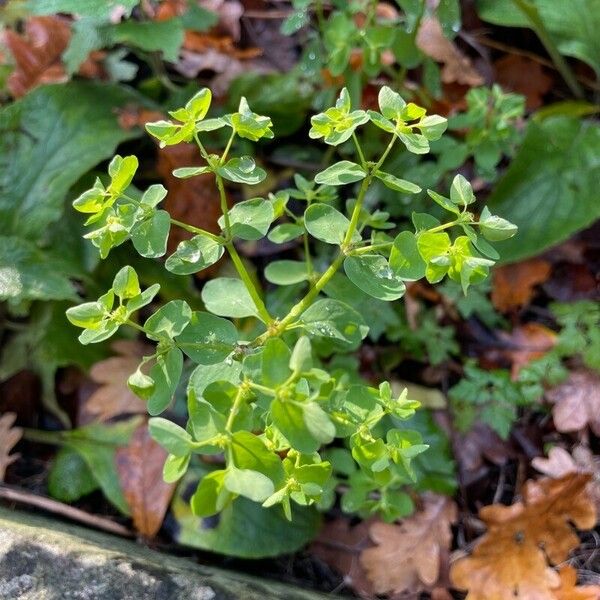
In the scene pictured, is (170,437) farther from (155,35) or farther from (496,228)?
(155,35)

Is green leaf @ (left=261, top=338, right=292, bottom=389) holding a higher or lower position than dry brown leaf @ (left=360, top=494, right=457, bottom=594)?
higher

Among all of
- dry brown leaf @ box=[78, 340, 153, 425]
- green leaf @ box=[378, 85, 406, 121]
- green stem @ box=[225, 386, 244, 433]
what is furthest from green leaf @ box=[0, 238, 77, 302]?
green leaf @ box=[378, 85, 406, 121]

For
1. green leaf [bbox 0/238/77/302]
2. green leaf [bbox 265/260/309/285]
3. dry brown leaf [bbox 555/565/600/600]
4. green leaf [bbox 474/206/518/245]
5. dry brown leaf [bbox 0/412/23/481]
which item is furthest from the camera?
dry brown leaf [bbox 0/412/23/481]

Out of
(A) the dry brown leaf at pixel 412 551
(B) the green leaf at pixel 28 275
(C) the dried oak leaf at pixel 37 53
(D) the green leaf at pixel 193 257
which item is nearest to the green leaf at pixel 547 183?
(A) the dry brown leaf at pixel 412 551

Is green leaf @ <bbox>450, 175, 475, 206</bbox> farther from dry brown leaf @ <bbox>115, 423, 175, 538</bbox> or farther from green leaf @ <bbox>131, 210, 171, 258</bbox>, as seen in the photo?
dry brown leaf @ <bbox>115, 423, 175, 538</bbox>

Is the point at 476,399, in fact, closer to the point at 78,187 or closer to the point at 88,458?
the point at 88,458

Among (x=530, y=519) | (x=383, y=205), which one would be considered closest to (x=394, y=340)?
(x=383, y=205)

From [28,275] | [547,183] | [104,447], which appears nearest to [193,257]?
[28,275]

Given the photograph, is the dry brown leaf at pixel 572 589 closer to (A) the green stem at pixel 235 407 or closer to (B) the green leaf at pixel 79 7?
(A) the green stem at pixel 235 407
